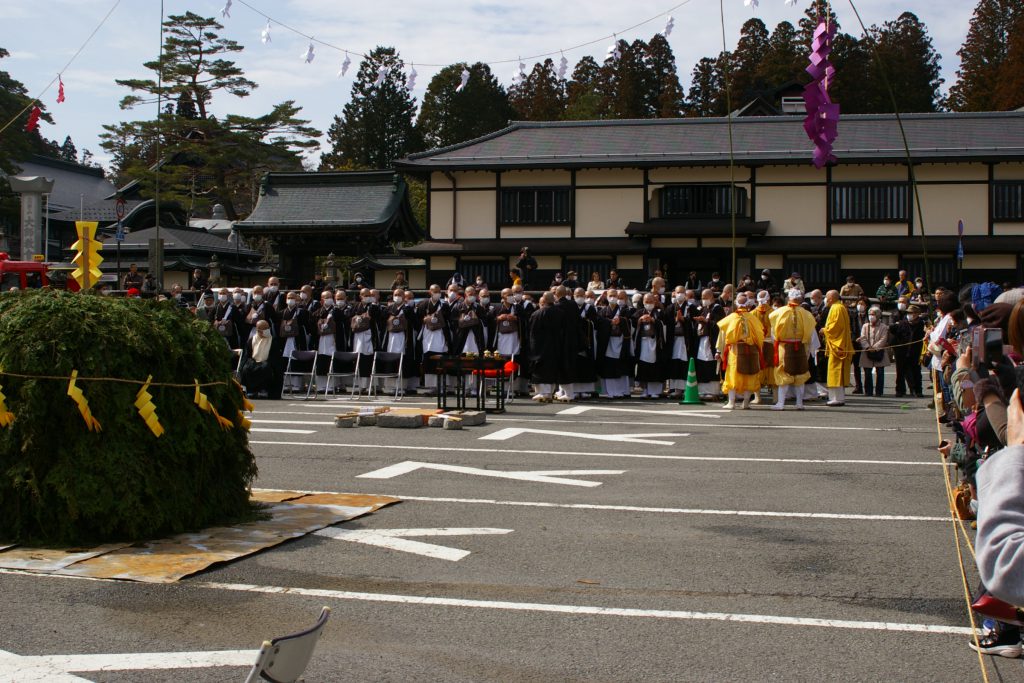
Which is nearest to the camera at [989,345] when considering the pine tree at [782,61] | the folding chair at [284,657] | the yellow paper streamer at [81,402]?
the folding chair at [284,657]

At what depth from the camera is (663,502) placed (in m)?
8.85

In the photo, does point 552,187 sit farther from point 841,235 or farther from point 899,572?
point 899,572

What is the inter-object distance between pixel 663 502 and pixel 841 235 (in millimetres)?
21977

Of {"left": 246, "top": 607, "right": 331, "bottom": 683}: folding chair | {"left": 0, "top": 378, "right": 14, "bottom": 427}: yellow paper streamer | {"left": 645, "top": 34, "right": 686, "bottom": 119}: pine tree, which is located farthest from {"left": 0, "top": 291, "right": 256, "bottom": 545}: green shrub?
{"left": 645, "top": 34, "right": 686, "bottom": 119}: pine tree

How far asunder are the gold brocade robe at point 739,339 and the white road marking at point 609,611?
38.0 feet

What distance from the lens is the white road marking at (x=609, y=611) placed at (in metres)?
5.37

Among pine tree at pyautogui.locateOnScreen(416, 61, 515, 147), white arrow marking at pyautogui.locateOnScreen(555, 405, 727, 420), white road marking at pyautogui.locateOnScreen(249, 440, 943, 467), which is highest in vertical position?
pine tree at pyautogui.locateOnScreen(416, 61, 515, 147)

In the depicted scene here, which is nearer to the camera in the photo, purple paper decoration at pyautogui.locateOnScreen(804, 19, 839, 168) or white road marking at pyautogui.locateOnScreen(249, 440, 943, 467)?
purple paper decoration at pyautogui.locateOnScreen(804, 19, 839, 168)

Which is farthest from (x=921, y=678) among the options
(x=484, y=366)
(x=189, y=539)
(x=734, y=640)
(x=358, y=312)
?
(x=358, y=312)

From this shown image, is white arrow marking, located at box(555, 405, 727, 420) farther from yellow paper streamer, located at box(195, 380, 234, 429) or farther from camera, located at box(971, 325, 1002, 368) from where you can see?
camera, located at box(971, 325, 1002, 368)

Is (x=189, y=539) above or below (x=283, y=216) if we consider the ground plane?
below

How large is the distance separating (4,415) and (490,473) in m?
4.85

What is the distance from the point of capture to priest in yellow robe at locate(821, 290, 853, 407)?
17984 mm

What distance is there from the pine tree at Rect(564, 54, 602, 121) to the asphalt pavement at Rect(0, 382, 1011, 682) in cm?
5104
